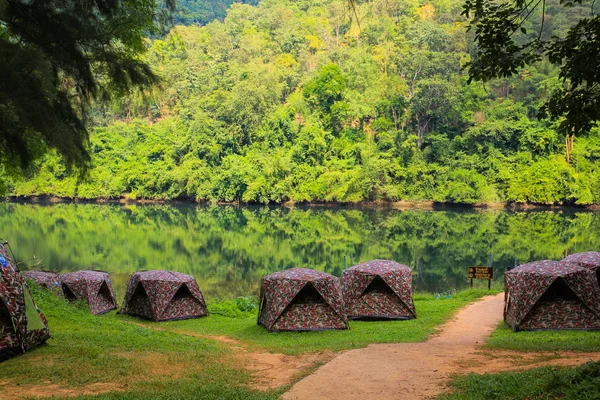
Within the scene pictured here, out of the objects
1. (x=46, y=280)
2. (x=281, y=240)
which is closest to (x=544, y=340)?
(x=46, y=280)

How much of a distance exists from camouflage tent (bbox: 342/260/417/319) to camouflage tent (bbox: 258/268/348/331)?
7.16ft

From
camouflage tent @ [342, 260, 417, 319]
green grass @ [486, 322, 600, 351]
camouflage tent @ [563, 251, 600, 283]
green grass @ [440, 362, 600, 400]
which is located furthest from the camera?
camouflage tent @ [342, 260, 417, 319]

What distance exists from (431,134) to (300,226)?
81.4ft

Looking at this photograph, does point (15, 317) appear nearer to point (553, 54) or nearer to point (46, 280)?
point (553, 54)

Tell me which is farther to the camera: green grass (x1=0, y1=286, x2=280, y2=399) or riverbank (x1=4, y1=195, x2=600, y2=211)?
riverbank (x1=4, y1=195, x2=600, y2=211)

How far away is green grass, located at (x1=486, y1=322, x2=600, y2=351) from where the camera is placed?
39.0 ft

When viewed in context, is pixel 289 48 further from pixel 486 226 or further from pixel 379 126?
pixel 486 226

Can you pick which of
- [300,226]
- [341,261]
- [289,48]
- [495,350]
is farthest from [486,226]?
[289,48]

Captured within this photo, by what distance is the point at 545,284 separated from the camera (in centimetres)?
1552

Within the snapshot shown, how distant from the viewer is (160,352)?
11680 millimetres

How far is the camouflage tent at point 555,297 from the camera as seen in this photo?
610 inches

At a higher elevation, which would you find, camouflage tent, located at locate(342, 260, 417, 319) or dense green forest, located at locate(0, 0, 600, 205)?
dense green forest, located at locate(0, 0, 600, 205)

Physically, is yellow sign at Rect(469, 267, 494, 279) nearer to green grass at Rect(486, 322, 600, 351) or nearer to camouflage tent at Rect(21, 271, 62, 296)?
green grass at Rect(486, 322, 600, 351)

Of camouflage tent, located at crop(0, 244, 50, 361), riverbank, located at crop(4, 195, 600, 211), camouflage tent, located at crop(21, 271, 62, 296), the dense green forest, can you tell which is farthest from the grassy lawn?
riverbank, located at crop(4, 195, 600, 211)
